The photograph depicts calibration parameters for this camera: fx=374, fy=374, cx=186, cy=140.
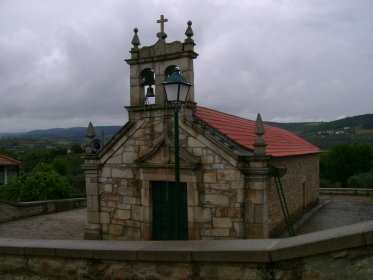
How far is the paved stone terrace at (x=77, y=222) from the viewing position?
12688 mm

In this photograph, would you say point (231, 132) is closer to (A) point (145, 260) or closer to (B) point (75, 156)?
(A) point (145, 260)

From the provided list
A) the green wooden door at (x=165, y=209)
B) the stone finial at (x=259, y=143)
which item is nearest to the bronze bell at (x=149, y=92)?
the green wooden door at (x=165, y=209)

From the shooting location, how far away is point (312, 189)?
17.7 metres

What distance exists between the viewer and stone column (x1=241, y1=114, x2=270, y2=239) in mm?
9039

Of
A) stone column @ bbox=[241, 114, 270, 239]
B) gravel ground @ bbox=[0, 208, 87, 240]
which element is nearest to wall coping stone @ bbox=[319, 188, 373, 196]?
gravel ground @ bbox=[0, 208, 87, 240]

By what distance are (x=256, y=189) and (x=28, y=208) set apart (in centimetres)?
1125

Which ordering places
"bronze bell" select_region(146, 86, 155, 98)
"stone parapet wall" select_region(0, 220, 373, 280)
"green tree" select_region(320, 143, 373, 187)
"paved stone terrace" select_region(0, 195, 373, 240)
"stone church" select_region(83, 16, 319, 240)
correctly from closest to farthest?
"stone parapet wall" select_region(0, 220, 373, 280) → "stone church" select_region(83, 16, 319, 240) → "bronze bell" select_region(146, 86, 155, 98) → "paved stone terrace" select_region(0, 195, 373, 240) → "green tree" select_region(320, 143, 373, 187)

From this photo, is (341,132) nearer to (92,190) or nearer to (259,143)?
(259,143)

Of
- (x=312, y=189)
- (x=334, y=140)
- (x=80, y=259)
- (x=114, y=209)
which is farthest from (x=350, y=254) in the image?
(x=334, y=140)

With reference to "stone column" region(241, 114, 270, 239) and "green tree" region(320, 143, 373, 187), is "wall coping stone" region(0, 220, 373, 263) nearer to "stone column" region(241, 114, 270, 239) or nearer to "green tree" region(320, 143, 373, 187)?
"stone column" region(241, 114, 270, 239)

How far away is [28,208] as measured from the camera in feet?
53.1

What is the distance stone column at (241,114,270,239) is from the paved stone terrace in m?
3.92

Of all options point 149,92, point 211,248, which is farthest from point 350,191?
point 211,248

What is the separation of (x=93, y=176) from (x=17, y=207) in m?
6.57
